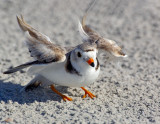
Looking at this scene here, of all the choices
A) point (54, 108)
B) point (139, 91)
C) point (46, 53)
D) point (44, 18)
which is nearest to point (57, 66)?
point (46, 53)

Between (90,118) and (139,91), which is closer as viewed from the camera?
(90,118)

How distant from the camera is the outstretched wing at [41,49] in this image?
4.95 m

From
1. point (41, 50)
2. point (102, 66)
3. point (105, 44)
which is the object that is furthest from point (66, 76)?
point (102, 66)

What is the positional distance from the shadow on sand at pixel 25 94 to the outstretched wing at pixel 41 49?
76cm

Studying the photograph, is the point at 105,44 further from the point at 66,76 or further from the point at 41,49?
the point at 41,49

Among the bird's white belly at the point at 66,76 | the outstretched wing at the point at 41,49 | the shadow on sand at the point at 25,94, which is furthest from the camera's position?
the shadow on sand at the point at 25,94

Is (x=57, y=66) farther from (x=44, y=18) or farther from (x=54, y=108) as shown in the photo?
(x=44, y=18)

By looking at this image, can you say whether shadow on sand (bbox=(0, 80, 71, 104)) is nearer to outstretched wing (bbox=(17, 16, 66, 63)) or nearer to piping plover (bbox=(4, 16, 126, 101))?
piping plover (bbox=(4, 16, 126, 101))

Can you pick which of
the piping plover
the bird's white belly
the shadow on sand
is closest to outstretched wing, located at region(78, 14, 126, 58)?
the piping plover

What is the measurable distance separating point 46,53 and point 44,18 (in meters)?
5.03

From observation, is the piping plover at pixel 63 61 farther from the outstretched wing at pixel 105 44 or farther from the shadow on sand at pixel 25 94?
the shadow on sand at pixel 25 94

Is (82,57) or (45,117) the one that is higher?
(82,57)

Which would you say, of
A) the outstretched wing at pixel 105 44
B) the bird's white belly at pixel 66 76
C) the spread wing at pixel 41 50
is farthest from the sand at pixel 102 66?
the spread wing at pixel 41 50

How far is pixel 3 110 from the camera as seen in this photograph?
5.05 m
